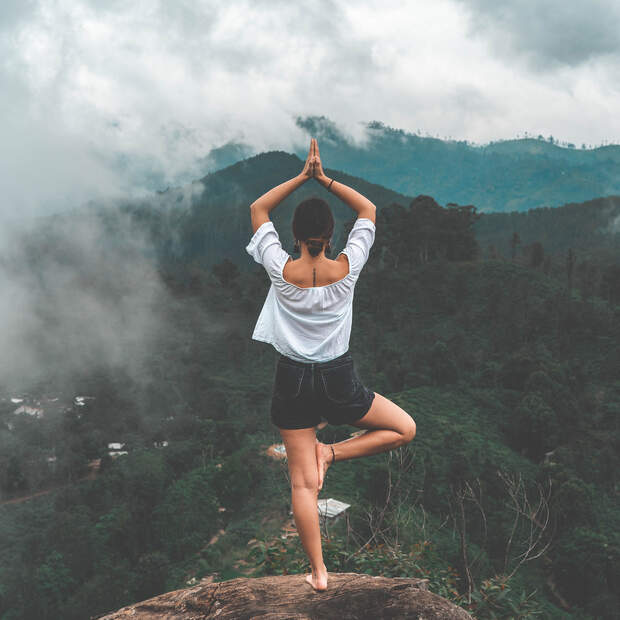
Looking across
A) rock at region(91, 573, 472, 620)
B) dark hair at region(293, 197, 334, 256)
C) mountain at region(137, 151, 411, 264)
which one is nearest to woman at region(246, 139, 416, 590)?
dark hair at region(293, 197, 334, 256)

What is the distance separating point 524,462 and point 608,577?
31.6ft

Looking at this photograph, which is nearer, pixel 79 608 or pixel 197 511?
pixel 79 608

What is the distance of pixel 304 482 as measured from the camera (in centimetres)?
292

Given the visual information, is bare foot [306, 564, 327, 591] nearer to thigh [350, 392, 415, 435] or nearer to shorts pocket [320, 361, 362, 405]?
thigh [350, 392, 415, 435]

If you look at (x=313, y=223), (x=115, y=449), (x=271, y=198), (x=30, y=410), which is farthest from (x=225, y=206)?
(x=313, y=223)

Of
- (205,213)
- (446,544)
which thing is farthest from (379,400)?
(205,213)

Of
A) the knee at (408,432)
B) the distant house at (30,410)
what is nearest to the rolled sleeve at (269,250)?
the knee at (408,432)

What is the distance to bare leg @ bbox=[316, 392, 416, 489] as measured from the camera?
297cm

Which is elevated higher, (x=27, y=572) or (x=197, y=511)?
(x=197, y=511)

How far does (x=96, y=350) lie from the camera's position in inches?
2451

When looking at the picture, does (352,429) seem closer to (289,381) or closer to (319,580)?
→ (319,580)

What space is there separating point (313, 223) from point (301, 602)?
2.46 m

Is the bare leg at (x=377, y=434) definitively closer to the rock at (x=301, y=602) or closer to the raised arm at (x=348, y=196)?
the rock at (x=301, y=602)

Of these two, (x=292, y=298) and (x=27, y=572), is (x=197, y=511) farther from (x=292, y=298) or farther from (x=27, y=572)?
(x=292, y=298)
